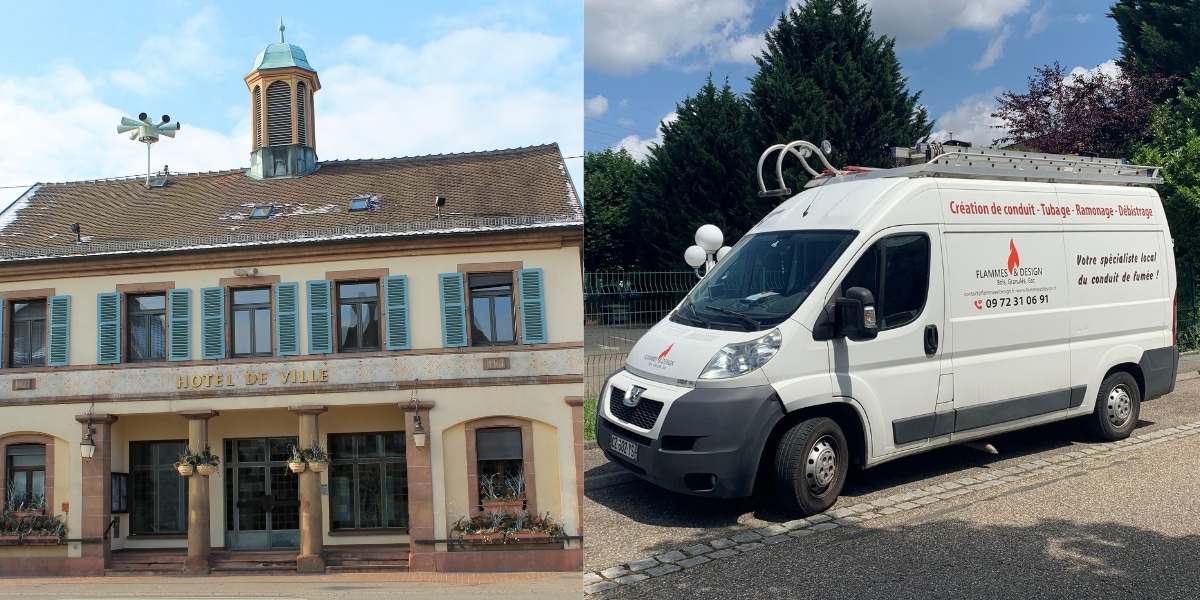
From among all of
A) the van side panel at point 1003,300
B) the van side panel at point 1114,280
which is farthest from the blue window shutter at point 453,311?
the van side panel at point 1114,280

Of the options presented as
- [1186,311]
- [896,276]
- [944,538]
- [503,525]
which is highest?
[896,276]

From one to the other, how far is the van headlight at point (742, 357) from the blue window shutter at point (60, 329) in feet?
8.41

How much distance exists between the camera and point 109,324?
1.25 m

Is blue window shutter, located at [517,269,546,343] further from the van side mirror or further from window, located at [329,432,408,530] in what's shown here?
the van side mirror

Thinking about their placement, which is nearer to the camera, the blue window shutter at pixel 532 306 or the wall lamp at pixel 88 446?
the blue window shutter at pixel 532 306

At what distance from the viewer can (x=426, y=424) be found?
1168 mm

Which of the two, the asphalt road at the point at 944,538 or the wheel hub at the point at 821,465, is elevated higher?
the wheel hub at the point at 821,465

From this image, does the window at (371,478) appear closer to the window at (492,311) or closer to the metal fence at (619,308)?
the window at (492,311)

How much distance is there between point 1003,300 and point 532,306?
12.4ft

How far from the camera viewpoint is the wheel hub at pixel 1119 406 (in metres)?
5.12

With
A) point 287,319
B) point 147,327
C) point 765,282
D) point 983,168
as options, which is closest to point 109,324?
point 147,327

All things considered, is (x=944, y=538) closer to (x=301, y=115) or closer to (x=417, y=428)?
(x=417, y=428)

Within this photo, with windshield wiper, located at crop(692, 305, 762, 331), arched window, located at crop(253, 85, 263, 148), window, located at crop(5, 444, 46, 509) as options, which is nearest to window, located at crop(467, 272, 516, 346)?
arched window, located at crop(253, 85, 263, 148)

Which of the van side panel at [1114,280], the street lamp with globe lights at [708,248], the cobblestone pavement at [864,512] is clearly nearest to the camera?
the cobblestone pavement at [864,512]
